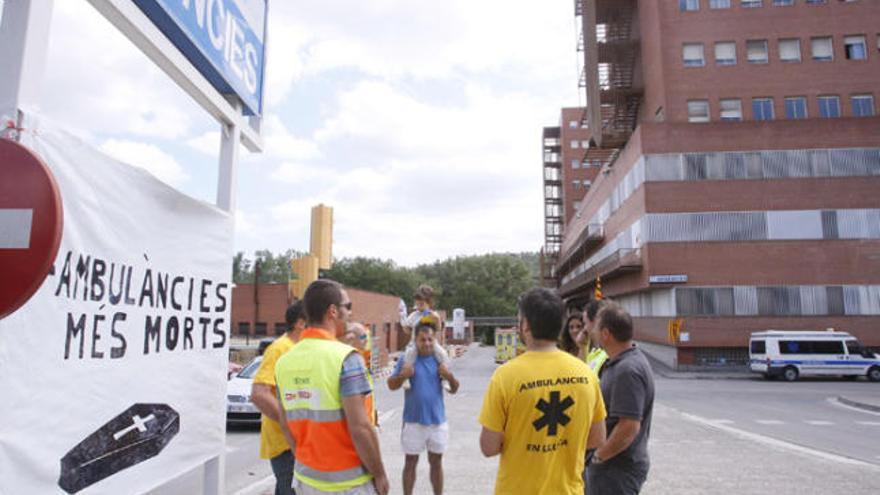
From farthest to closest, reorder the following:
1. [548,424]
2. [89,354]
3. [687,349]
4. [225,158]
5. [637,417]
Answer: [687,349] < [225,158] < [637,417] < [548,424] < [89,354]

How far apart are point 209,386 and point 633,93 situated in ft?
136

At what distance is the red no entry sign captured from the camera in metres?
1.45

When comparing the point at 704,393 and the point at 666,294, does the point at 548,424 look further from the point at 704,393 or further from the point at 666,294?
the point at 666,294

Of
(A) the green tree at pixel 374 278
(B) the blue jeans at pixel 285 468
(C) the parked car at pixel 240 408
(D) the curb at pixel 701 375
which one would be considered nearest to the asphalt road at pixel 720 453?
(C) the parked car at pixel 240 408

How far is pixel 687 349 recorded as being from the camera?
29219mm

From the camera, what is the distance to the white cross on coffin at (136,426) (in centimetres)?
275

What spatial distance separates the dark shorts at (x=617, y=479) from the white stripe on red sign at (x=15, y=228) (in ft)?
10.7

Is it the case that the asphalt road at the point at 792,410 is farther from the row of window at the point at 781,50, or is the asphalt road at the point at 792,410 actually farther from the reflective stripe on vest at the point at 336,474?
the row of window at the point at 781,50

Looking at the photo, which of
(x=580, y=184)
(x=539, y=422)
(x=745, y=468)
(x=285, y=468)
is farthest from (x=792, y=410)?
(x=580, y=184)

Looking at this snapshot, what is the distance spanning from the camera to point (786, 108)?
33656 millimetres

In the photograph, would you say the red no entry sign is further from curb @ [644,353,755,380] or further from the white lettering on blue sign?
the white lettering on blue sign

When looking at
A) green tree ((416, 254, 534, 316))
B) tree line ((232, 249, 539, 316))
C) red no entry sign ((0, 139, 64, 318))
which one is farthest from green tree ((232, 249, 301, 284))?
red no entry sign ((0, 139, 64, 318))

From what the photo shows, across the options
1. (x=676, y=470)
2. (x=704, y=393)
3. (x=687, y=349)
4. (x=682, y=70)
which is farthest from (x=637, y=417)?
(x=682, y=70)

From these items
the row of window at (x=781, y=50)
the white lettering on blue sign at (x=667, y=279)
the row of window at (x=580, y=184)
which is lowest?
the white lettering on blue sign at (x=667, y=279)
